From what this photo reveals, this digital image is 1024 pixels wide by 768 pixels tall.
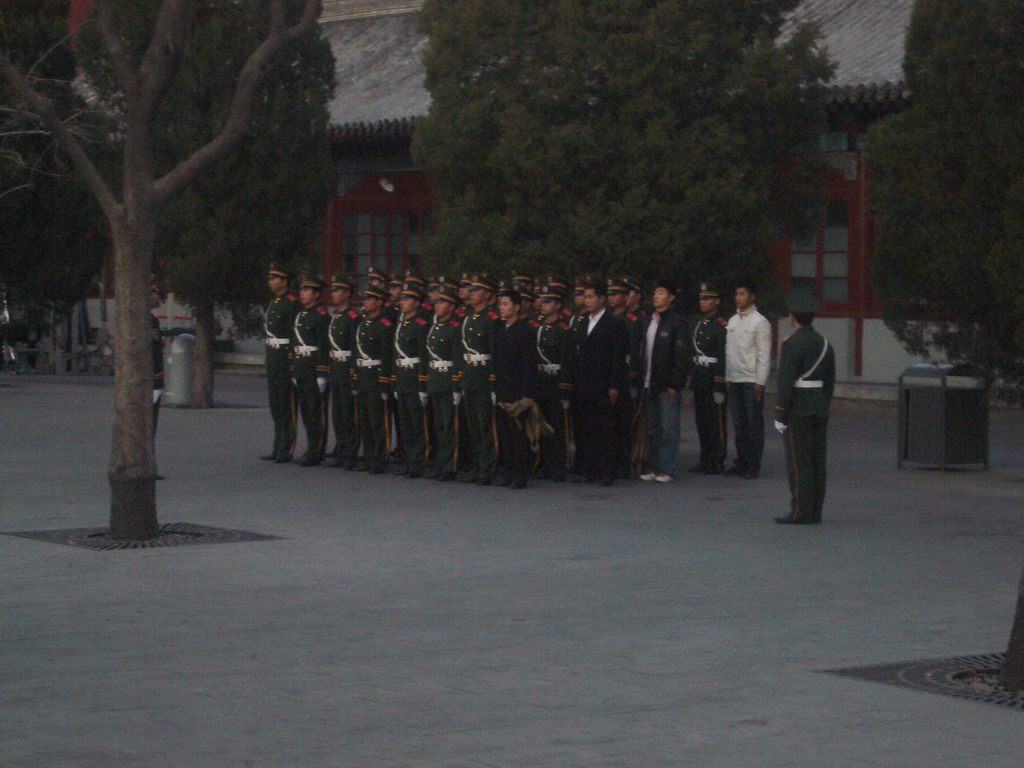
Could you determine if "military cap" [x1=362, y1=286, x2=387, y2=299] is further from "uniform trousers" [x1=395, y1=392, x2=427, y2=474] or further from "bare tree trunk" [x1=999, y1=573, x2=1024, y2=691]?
"bare tree trunk" [x1=999, y1=573, x2=1024, y2=691]

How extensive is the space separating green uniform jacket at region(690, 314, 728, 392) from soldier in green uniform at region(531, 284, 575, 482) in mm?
1532

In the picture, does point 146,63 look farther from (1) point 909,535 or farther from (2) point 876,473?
(2) point 876,473

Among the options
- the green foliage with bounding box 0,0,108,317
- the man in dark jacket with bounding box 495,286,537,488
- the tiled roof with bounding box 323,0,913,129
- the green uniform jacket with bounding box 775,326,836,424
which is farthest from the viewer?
the green foliage with bounding box 0,0,108,317

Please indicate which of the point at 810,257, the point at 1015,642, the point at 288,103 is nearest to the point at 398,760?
the point at 1015,642

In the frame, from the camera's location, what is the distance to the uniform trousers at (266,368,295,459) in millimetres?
17828

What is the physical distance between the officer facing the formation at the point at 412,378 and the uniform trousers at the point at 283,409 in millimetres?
1574

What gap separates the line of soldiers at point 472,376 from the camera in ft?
52.0

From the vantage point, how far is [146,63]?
12109 mm

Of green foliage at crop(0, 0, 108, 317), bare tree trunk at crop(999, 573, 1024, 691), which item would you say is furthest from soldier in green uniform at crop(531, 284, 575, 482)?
green foliage at crop(0, 0, 108, 317)

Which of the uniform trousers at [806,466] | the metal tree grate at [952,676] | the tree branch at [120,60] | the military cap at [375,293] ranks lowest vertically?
the metal tree grate at [952,676]

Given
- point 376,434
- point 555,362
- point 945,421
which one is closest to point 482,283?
point 555,362

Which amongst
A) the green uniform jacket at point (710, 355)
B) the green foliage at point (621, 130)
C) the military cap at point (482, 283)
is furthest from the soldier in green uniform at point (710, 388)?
the green foliage at point (621, 130)

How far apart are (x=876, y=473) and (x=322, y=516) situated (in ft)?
20.1

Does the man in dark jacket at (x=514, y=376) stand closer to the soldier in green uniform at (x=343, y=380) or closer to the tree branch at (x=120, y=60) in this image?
the soldier in green uniform at (x=343, y=380)
